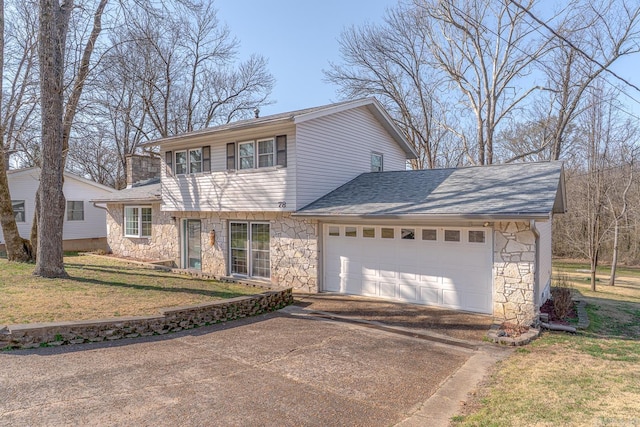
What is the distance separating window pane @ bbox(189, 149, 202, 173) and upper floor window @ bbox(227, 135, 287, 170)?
4.89ft

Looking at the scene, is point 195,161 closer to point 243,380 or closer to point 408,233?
point 408,233

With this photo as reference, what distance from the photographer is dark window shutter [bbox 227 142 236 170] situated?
11.8 metres

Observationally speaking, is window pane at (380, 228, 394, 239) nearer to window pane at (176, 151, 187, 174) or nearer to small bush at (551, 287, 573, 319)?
small bush at (551, 287, 573, 319)

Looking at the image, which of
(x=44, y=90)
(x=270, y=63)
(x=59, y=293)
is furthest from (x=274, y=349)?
(x=270, y=63)

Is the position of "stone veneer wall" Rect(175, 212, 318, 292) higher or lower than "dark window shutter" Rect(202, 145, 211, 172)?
lower

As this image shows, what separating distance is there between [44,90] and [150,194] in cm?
626

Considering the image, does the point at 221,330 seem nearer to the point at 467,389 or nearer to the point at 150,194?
the point at 467,389

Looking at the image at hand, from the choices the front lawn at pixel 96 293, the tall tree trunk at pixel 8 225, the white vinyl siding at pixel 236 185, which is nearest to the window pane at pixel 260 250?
the white vinyl siding at pixel 236 185

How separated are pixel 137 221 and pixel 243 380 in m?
13.7

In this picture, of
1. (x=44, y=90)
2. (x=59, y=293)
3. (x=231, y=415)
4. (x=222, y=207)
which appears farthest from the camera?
(x=222, y=207)

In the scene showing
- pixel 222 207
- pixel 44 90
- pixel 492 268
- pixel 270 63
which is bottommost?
pixel 492 268

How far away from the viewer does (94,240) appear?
20.8 m

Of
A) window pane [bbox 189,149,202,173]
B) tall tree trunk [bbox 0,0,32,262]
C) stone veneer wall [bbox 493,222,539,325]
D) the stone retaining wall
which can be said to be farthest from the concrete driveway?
tall tree trunk [bbox 0,0,32,262]

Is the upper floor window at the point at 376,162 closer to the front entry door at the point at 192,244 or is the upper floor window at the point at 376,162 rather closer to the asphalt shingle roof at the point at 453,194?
the asphalt shingle roof at the point at 453,194
